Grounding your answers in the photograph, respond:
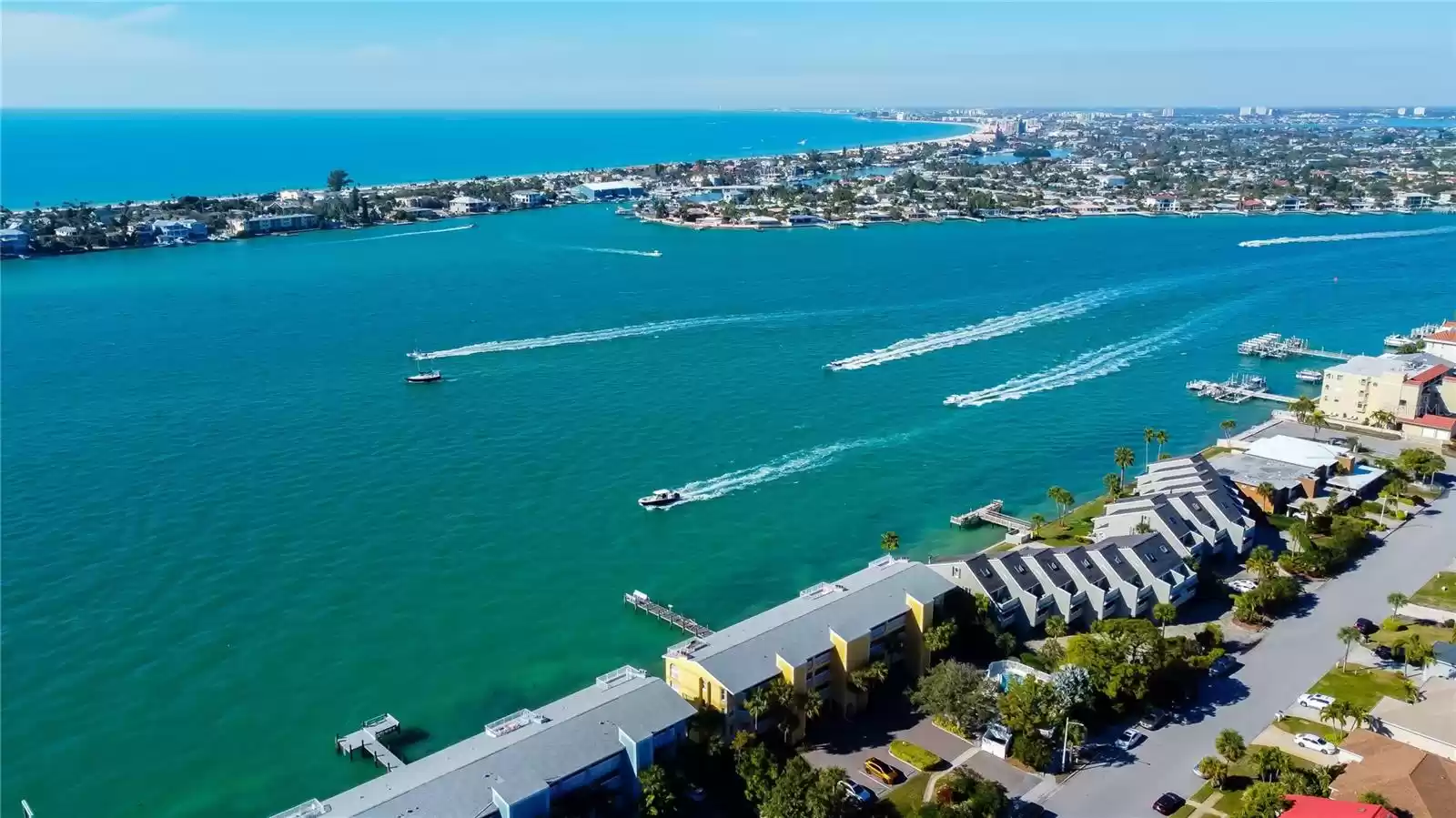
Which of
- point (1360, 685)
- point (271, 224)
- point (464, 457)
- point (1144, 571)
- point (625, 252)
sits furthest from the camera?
point (271, 224)

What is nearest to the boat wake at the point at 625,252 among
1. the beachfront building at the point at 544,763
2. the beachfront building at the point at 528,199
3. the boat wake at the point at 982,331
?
the boat wake at the point at 982,331

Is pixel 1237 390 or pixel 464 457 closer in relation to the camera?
pixel 464 457

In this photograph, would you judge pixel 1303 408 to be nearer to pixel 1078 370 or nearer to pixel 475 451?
pixel 1078 370

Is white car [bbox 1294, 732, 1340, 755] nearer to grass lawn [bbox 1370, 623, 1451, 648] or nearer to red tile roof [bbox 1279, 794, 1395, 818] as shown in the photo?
red tile roof [bbox 1279, 794, 1395, 818]

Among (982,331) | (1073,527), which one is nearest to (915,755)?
(1073,527)

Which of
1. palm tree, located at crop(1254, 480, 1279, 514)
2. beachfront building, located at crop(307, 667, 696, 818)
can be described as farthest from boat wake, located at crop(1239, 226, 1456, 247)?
beachfront building, located at crop(307, 667, 696, 818)
